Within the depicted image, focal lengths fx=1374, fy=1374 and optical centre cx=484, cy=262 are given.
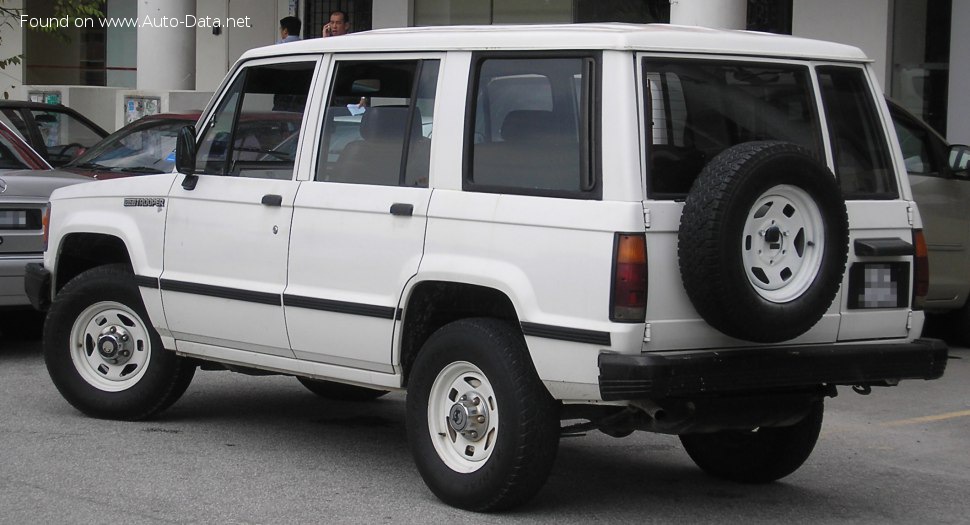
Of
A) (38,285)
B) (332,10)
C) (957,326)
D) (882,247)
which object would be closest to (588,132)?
(882,247)

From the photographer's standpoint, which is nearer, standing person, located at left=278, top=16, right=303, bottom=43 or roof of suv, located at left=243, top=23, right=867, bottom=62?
roof of suv, located at left=243, top=23, right=867, bottom=62

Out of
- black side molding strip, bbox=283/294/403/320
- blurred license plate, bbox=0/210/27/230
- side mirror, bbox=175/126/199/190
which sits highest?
side mirror, bbox=175/126/199/190

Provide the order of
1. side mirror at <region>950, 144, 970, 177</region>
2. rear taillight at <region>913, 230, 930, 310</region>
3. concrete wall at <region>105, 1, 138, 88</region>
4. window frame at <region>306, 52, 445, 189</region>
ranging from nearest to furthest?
rear taillight at <region>913, 230, 930, 310</region>, window frame at <region>306, 52, 445, 189</region>, side mirror at <region>950, 144, 970, 177</region>, concrete wall at <region>105, 1, 138, 88</region>

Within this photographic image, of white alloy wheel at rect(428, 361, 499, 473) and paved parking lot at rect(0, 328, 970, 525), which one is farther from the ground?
white alloy wheel at rect(428, 361, 499, 473)

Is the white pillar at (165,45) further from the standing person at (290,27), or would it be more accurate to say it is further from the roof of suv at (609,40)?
the roof of suv at (609,40)

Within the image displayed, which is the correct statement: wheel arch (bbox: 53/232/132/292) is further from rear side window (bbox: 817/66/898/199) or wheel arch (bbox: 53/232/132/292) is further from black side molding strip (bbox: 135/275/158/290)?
rear side window (bbox: 817/66/898/199)

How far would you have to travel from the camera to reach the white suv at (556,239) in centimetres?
510

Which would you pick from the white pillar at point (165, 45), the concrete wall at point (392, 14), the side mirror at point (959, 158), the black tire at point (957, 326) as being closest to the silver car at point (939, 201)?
the side mirror at point (959, 158)

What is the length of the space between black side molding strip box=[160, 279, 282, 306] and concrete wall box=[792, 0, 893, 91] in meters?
9.60

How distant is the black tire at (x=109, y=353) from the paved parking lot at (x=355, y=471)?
15 centimetres

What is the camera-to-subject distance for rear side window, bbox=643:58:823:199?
5.25 meters

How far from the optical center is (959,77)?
552 inches

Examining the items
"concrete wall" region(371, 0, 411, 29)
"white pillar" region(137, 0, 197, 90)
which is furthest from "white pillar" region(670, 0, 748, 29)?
"white pillar" region(137, 0, 197, 90)

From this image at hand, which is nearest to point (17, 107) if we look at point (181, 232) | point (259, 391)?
point (259, 391)
